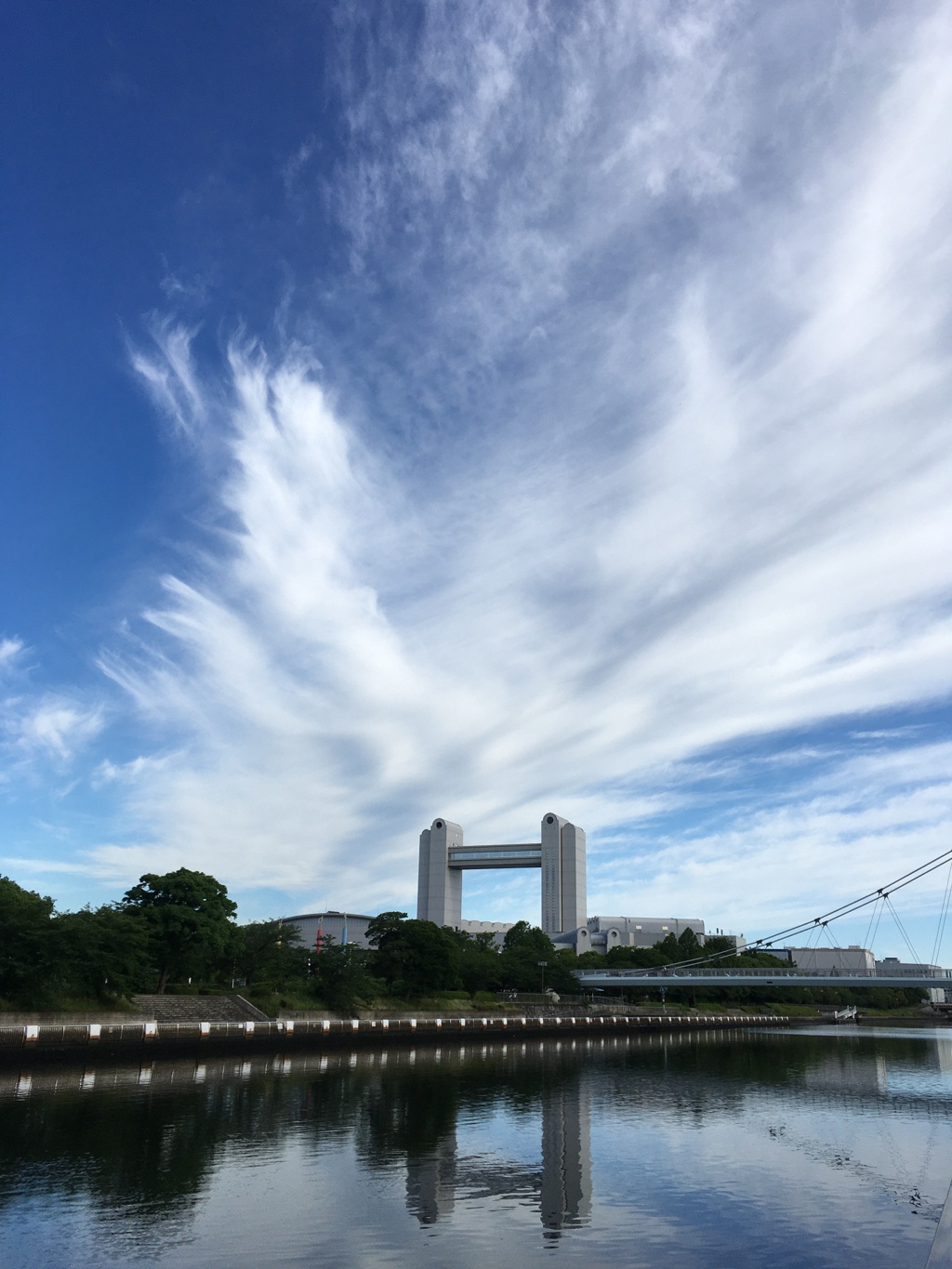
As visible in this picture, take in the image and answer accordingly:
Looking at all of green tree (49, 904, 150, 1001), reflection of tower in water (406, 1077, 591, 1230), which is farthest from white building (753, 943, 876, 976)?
reflection of tower in water (406, 1077, 591, 1230)

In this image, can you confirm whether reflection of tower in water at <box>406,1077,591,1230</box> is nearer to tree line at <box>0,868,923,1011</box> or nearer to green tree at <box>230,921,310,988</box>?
tree line at <box>0,868,923,1011</box>

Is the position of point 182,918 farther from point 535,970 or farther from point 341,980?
point 535,970

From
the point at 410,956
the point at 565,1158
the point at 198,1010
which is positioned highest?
the point at 410,956

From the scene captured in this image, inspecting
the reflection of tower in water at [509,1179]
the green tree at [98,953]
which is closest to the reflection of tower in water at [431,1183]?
the reflection of tower in water at [509,1179]

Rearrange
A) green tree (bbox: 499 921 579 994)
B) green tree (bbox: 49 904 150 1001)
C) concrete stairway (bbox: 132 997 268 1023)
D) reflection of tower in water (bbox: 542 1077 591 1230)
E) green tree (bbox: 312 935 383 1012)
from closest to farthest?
1. reflection of tower in water (bbox: 542 1077 591 1230)
2. green tree (bbox: 49 904 150 1001)
3. concrete stairway (bbox: 132 997 268 1023)
4. green tree (bbox: 312 935 383 1012)
5. green tree (bbox: 499 921 579 994)

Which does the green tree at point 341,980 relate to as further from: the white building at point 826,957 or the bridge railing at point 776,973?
the white building at point 826,957

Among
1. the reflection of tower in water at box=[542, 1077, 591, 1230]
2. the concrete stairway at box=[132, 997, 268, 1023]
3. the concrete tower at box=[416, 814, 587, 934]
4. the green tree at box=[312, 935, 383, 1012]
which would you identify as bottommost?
the reflection of tower in water at box=[542, 1077, 591, 1230]

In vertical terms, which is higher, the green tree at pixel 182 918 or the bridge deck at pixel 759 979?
the green tree at pixel 182 918

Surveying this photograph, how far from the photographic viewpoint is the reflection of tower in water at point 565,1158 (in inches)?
705

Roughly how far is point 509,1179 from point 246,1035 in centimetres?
3214

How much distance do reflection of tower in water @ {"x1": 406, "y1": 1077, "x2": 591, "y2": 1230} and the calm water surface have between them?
0.29 ft

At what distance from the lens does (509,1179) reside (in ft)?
67.3

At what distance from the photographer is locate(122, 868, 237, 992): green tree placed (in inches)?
2076

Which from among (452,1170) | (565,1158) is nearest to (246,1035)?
(565,1158)
